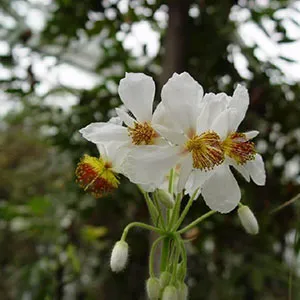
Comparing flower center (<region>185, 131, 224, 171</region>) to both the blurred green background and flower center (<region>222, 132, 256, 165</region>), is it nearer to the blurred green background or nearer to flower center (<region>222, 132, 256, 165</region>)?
flower center (<region>222, 132, 256, 165</region>)

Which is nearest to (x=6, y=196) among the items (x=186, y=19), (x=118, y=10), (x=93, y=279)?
(x=93, y=279)

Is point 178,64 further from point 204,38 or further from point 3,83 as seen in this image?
point 3,83

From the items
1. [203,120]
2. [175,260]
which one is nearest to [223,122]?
[203,120]

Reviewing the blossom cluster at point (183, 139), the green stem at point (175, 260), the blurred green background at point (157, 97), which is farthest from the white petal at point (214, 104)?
the blurred green background at point (157, 97)

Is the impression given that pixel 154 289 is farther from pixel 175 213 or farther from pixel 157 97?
pixel 157 97

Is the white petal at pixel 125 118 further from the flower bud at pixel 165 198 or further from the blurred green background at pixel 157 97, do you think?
the blurred green background at pixel 157 97

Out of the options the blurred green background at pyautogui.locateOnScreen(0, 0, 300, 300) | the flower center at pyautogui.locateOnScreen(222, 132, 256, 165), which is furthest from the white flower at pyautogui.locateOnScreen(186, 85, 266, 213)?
the blurred green background at pyautogui.locateOnScreen(0, 0, 300, 300)
